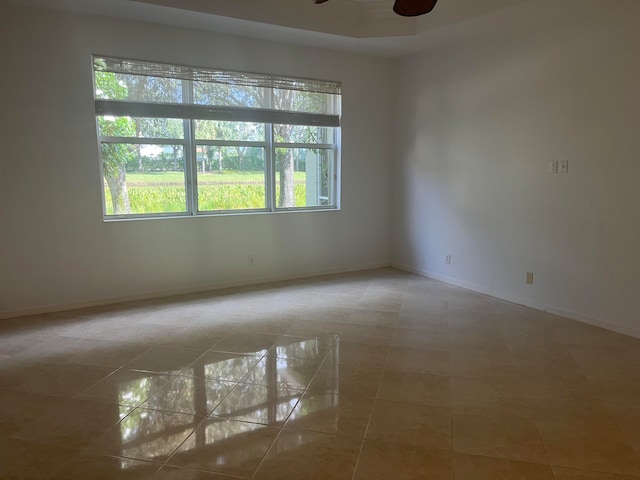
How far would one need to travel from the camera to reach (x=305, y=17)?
4.31 m

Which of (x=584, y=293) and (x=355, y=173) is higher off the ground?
(x=355, y=173)

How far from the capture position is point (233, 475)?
1.92 m

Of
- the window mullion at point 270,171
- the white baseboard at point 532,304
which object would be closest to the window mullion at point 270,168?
the window mullion at point 270,171

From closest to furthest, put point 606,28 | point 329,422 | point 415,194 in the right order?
point 329,422 < point 606,28 < point 415,194

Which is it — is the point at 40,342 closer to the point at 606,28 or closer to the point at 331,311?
the point at 331,311

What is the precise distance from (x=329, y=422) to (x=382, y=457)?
362 millimetres

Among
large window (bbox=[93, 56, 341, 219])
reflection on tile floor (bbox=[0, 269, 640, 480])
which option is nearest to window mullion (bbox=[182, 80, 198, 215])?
large window (bbox=[93, 56, 341, 219])

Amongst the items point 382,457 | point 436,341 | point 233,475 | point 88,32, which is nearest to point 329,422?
point 382,457

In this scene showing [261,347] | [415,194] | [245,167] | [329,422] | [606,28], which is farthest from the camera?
[415,194]

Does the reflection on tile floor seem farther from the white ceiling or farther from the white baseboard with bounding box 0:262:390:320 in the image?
the white ceiling

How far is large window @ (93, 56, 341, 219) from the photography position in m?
4.27

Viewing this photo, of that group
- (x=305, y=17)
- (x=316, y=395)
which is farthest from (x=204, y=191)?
(x=316, y=395)

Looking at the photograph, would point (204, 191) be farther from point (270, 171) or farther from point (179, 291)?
point (179, 291)

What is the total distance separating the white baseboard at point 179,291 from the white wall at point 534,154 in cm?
107
